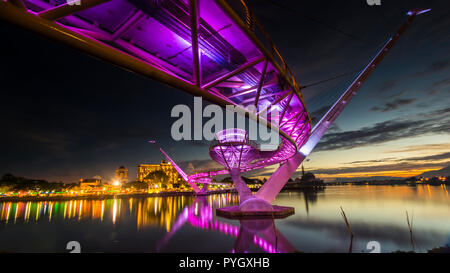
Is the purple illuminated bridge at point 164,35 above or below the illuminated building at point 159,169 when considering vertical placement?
above

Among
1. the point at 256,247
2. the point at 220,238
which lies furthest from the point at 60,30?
the point at 220,238

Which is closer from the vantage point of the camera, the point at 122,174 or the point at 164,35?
the point at 164,35

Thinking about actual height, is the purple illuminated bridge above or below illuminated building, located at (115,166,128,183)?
above

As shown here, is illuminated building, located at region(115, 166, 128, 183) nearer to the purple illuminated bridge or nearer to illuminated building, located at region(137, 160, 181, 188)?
illuminated building, located at region(137, 160, 181, 188)

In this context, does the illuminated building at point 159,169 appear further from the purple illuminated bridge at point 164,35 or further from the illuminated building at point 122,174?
the purple illuminated bridge at point 164,35

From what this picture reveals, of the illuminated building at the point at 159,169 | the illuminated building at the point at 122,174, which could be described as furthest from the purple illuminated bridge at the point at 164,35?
the illuminated building at the point at 122,174

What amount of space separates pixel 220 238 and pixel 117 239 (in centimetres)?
768

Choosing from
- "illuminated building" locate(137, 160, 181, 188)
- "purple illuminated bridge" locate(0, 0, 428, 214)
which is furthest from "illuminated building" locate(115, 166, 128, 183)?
"purple illuminated bridge" locate(0, 0, 428, 214)

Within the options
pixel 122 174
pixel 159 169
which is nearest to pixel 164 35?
pixel 159 169

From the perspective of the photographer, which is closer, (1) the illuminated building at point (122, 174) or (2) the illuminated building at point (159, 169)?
(2) the illuminated building at point (159, 169)

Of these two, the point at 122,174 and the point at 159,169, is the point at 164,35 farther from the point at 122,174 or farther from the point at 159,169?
the point at 122,174

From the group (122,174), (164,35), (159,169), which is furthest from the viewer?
(122,174)
